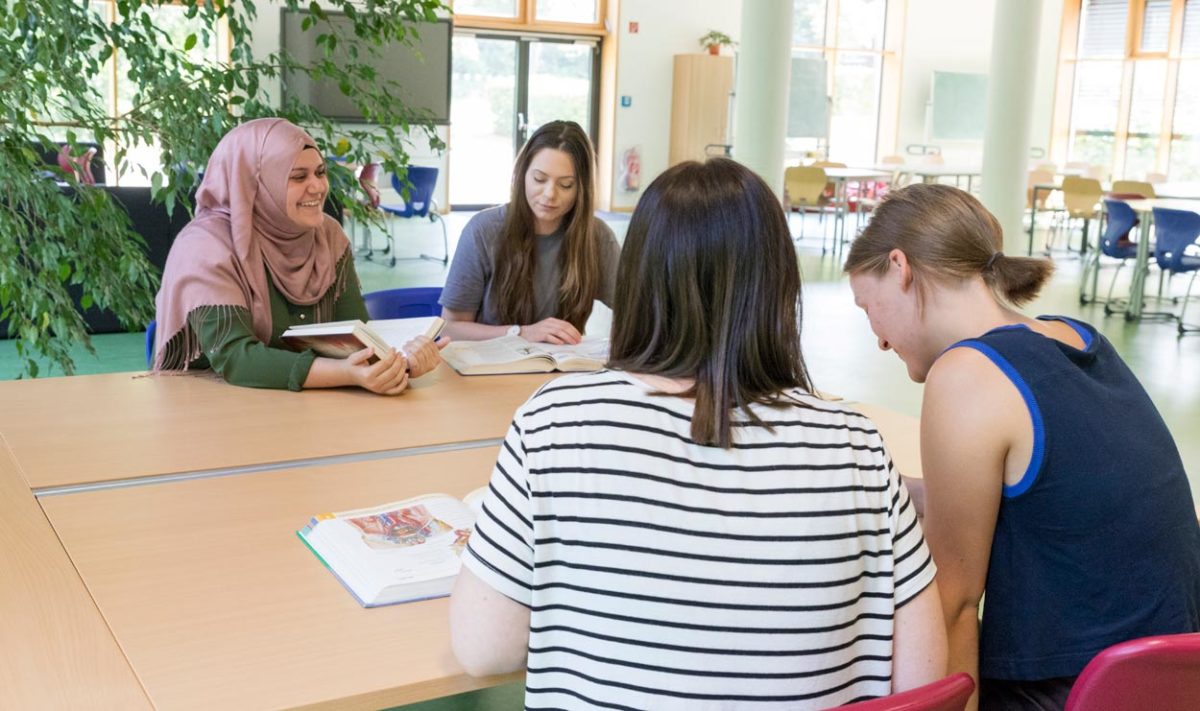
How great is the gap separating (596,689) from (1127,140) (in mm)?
16199

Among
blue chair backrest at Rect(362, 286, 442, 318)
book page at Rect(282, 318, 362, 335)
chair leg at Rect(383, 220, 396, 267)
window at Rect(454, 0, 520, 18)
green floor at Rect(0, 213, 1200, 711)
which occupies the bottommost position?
green floor at Rect(0, 213, 1200, 711)

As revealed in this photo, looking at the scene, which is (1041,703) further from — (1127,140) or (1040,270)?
(1127,140)

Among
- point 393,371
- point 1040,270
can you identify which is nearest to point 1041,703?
point 1040,270

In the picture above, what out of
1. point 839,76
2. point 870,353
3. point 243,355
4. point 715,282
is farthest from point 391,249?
point 715,282

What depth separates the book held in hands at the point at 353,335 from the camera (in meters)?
2.56

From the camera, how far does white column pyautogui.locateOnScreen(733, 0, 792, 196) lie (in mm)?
7477

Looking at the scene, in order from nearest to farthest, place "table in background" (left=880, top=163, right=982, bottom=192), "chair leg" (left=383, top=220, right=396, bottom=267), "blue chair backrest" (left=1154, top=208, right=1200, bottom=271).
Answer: "blue chair backrest" (left=1154, top=208, right=1200, bottom=271) < "chair leg" (left=383, top=220, right=396, bottom=267) < "table in background" (left=880, top=163, right=982, bottom=192)

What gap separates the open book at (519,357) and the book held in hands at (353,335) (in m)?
0.14

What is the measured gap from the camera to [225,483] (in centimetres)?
195

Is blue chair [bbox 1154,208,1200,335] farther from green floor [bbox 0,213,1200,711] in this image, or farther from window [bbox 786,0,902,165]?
window [bbox 786,0,902,165]

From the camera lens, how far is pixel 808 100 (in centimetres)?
1426

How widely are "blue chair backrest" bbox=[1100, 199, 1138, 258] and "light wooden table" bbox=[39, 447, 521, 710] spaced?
Result: 291 inches

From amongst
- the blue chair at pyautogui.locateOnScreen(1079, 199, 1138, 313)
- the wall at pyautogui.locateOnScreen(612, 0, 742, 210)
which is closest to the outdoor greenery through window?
the wall at pyautogui.locateOnScreen(612, 0, 742, 210)

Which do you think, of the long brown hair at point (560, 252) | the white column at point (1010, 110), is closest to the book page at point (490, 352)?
the long brown hair at point (560, 252)
